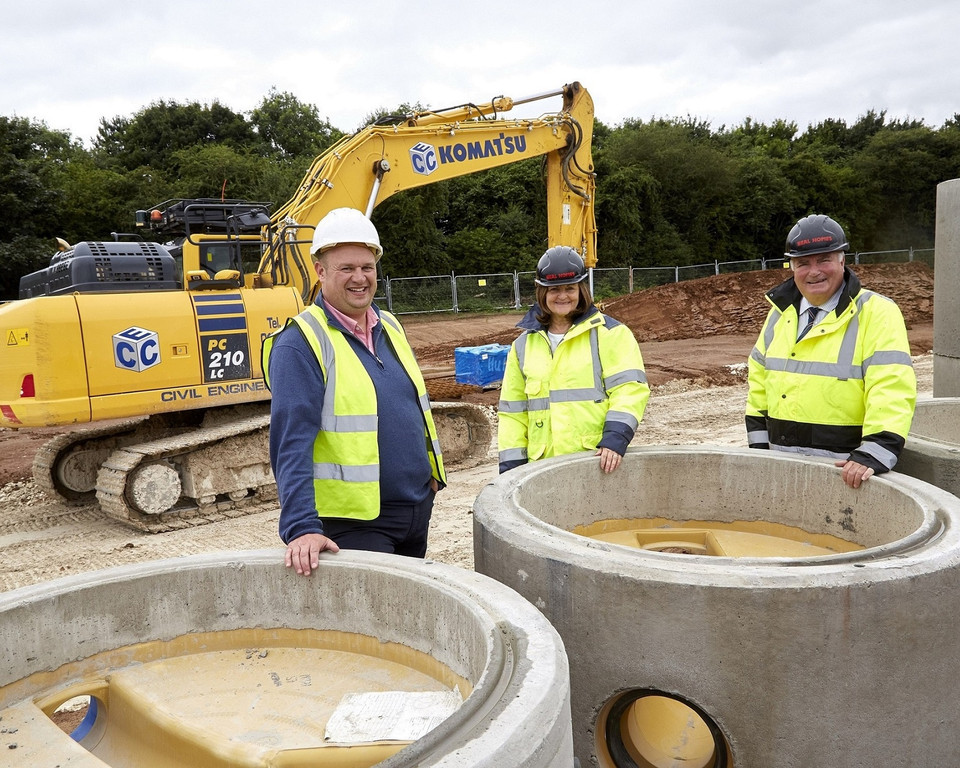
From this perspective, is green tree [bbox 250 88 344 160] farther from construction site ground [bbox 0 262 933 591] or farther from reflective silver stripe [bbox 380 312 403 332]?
reflective silver stripe [bbox 380 312 403 332]

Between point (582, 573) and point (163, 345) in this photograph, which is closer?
point (582, 573)

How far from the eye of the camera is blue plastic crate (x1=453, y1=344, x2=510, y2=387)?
13195 mm

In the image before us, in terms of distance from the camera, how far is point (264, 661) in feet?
8.83

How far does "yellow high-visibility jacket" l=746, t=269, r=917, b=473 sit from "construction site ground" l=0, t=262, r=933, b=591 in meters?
2.87

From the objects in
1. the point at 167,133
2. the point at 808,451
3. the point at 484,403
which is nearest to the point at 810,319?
the point at 808,451

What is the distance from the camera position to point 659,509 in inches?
159

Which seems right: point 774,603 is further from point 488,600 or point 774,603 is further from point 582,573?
point 488,600

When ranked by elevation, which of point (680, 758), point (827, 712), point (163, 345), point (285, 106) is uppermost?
point (285, 106)

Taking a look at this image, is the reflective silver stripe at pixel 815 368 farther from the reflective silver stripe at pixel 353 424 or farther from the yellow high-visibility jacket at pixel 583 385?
the reflective silver stripe at pixel 353 424

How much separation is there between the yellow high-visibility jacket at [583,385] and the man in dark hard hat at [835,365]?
672 millimetres

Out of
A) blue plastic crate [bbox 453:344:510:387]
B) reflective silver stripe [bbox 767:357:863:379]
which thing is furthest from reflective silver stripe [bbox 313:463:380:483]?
blue plastic crate [bbox 453:344:510:387]

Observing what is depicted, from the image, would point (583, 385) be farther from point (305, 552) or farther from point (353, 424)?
point (305, 552)

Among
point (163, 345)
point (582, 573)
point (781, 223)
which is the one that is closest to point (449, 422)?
point (163, 345)

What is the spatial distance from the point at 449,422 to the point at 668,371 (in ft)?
22.1
